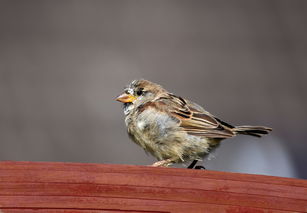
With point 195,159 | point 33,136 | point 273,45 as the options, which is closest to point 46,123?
point 33,136

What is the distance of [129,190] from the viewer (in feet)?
5.31

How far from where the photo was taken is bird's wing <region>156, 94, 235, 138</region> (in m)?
3.72

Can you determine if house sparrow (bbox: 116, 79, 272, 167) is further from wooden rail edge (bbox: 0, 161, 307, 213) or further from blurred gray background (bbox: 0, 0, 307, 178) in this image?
wooden rail edge (bbox: 0, 161, 307, 213)

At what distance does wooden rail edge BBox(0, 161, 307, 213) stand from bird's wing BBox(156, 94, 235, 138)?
1981 millimetres

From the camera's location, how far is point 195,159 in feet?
12.6

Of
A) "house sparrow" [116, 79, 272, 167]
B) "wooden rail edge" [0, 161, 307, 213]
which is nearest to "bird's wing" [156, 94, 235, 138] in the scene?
"house sparrow" [116, 79, 272, 167]

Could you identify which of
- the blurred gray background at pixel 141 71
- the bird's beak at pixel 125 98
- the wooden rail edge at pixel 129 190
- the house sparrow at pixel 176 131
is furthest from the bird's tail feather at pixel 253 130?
the wooden rail edge at pixel 129 190

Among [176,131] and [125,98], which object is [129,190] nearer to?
[176,131]

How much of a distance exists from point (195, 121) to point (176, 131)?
165mm

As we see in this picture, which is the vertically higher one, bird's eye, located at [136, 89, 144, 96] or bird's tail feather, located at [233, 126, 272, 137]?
bird's eye, located at [136, 89, 144, 96]

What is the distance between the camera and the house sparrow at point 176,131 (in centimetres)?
372

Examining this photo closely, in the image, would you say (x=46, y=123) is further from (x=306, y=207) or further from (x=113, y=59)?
(x=306, y=207)

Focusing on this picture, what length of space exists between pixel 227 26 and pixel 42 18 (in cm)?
159

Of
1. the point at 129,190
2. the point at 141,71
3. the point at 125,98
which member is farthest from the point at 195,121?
the point at 129,190
